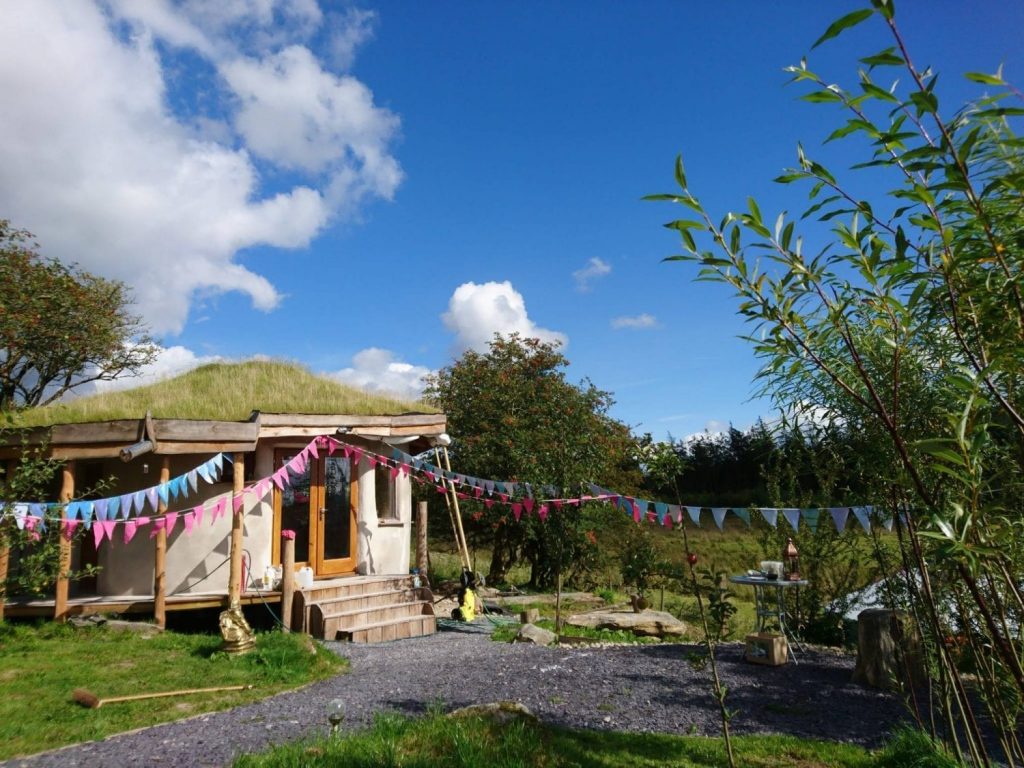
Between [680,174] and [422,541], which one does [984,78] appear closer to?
[680,174]

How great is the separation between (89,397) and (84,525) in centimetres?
367

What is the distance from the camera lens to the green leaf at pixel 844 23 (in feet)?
4.72

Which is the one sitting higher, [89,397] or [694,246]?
[89,397]

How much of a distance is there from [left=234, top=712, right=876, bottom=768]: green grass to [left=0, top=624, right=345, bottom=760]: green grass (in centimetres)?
218

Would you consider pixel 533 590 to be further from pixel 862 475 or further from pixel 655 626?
pixel 862 475

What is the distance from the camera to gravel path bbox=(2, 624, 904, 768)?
5293mm

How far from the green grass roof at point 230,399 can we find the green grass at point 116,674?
9.72 ft

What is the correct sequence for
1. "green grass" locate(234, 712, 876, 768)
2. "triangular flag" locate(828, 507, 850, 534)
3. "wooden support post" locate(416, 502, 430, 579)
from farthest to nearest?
"wooden support post" locate(416, 502, 430, 579)
"triangular flag" locate(828, 507, 850, 534)
"green grass" locate(234, 712, 876, 768)

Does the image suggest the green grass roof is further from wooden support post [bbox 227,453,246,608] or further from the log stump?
the log stump

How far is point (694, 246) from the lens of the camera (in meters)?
2.11

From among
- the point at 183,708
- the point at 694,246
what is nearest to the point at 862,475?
Answer: the point at 694,246

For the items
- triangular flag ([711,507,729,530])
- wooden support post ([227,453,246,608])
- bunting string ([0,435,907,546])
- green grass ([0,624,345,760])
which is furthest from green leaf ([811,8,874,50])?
wooden support post ([227,453,246,608])

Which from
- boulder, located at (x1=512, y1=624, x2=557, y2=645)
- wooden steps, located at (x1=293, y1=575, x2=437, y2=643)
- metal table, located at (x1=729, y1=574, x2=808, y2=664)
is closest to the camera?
metal table, located at (x1=729, y1=574, x2=808, y2=664)

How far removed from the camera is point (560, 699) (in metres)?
6.29
